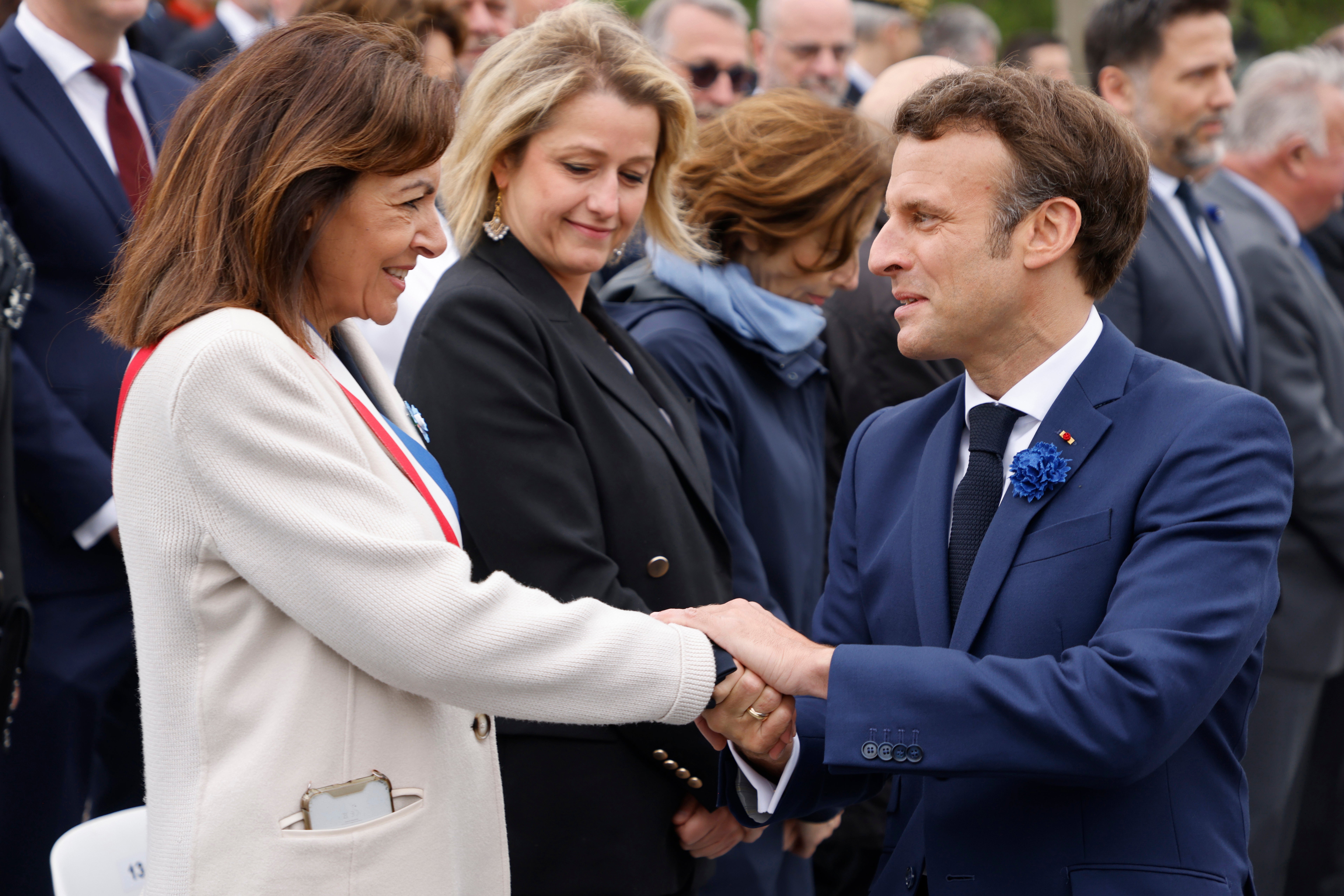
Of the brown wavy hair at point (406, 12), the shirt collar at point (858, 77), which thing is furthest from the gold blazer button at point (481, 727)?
the shirt collar at point (858, 77)

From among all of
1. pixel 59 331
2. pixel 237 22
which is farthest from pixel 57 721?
pixel 237 22

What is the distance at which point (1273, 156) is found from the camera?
234 inches

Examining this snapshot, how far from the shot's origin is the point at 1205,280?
183 inches

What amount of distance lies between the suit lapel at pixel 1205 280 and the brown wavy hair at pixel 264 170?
314 centimetres

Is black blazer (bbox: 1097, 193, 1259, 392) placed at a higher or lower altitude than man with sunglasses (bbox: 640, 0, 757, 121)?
lower

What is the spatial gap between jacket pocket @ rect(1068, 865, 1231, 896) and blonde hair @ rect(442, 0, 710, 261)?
1.94m

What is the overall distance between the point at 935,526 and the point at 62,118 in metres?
2.80

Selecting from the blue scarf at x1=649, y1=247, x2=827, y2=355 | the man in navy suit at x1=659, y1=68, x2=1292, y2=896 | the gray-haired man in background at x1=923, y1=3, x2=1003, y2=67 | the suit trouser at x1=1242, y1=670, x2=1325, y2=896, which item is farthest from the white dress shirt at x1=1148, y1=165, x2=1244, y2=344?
the gray-haired man in background at x1=923, y1=3, x2=1003, y2=67

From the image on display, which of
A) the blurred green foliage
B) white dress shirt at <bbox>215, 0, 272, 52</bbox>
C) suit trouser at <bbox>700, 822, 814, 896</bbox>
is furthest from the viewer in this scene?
the blurred green foliage

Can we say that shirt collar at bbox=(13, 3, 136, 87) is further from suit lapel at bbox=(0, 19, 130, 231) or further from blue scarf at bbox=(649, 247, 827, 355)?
blue scarf at bbox=(649, 247, 827, 355)

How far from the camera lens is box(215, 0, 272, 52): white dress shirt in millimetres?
7441

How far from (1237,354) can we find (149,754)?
3.88 m

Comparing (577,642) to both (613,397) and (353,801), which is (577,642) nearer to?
(353,801)

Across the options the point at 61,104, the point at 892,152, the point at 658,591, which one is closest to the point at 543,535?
the point at 658,591
